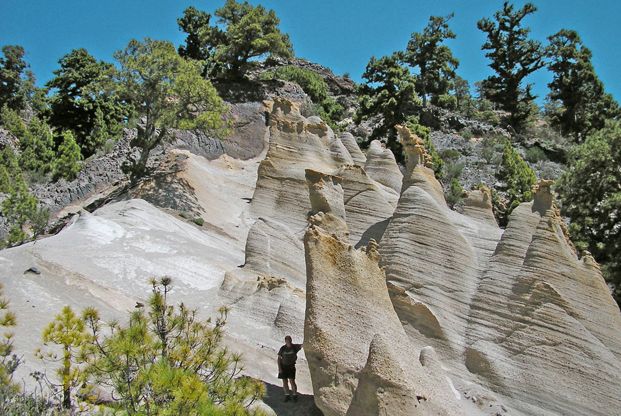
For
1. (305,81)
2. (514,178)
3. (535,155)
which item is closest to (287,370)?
(514,178)

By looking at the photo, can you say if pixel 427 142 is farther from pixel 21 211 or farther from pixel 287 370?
pixel 287 370

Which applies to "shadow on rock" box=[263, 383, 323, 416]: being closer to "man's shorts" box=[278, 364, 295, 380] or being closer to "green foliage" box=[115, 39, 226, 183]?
"man's shorts" box=[278, 364, 295, 380]

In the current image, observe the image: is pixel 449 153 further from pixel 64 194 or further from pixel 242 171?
pixel 64 194

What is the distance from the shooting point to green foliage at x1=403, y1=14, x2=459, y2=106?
133 feet

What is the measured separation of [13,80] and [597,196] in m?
37.1

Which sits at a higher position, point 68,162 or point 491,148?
point 491,148

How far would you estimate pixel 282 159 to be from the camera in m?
21.9

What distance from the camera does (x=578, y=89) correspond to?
126 feet

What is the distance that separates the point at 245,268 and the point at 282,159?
7.18 metres

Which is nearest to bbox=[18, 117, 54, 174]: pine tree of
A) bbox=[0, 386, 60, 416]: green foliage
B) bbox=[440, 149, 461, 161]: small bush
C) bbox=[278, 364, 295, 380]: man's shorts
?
bbox=[440, 149, 461, 161]: small bush

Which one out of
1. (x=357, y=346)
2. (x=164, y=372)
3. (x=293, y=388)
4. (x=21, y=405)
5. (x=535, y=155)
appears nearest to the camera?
(x=164, y=372)

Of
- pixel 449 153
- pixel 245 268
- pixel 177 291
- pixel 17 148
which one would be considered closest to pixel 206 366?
pixel 177 291

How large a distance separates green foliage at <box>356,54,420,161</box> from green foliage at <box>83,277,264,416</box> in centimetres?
2700

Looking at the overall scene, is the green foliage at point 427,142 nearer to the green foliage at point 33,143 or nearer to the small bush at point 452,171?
the small bush at point 452,171
